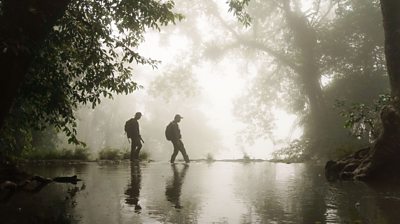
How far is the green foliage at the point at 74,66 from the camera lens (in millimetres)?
8078

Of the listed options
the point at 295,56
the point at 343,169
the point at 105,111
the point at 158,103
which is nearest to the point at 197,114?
the point at 158,103

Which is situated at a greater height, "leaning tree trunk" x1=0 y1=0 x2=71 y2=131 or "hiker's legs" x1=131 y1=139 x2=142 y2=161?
"leaning tree trunk" x1=0 y1=0 x2=71 y2=131

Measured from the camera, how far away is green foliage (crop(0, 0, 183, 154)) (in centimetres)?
808

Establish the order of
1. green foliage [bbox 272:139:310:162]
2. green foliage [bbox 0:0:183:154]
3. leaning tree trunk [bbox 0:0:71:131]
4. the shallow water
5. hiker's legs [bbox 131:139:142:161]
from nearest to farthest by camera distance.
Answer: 1. the shallow water
2. leaning tree trunk [bbox 0:0:71:131]
3. green foliage [bbox 0:0:183:154]
4. hiker's legs [bbox 131:139:142:161]
5. green foliage [bbox 272:139:310:162]

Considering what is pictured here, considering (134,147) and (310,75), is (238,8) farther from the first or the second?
(310,75)

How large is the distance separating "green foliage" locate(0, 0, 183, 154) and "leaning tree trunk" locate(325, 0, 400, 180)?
215 inches

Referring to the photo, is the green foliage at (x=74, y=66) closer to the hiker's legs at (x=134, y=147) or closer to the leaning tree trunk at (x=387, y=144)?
the leaning tree trunk at (x=387, y=144)

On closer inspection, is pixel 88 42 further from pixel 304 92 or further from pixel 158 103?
pixel 158 103

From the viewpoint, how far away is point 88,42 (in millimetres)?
8812

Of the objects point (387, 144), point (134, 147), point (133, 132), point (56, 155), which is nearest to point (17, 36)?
point (387, 144)

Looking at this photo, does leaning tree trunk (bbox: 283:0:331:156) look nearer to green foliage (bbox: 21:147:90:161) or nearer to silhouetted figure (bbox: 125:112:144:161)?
silhouetted figure (bbox: 125:112:144:161)

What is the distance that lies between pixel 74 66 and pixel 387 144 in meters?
7.25

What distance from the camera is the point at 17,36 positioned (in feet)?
16.2

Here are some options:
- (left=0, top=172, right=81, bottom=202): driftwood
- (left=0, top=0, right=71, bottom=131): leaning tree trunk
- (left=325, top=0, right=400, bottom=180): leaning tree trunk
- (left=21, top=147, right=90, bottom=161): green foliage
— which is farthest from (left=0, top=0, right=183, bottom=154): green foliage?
(left=21, top=147, right=90, bottom=161): green foliage
